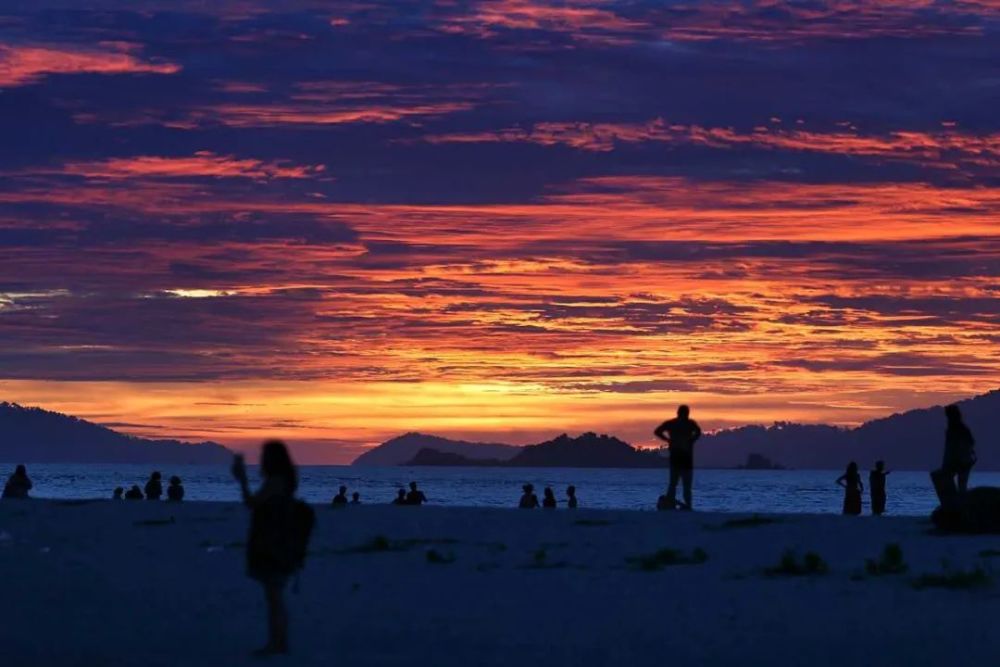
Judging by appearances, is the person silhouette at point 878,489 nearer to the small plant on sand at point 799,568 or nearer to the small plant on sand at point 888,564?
the small plant on sand at point 888,564

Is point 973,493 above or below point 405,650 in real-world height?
above

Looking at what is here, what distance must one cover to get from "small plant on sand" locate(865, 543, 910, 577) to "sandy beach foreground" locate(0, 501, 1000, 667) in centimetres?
14

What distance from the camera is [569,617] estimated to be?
14219 millimetres

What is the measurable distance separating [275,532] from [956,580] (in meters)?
6.85

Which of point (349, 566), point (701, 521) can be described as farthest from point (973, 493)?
point (349, 566)

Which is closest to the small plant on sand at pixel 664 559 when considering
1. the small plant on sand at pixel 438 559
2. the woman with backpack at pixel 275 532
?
the small plant on sand at pixel 438 559

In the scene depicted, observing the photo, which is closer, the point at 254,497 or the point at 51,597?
the point at 254,497

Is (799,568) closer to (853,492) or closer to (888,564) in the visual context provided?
(888,564)

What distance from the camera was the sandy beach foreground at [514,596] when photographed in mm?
12242

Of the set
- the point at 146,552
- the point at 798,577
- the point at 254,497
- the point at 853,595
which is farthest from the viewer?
the point at 146,552

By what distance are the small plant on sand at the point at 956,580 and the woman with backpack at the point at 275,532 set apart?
6365mm

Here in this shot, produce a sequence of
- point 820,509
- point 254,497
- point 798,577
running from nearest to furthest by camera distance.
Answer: point 254,497, point 798,577, point 820,509

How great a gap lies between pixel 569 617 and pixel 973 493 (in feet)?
30.0

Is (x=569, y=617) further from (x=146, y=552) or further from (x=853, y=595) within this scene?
(x=146, y=552)
